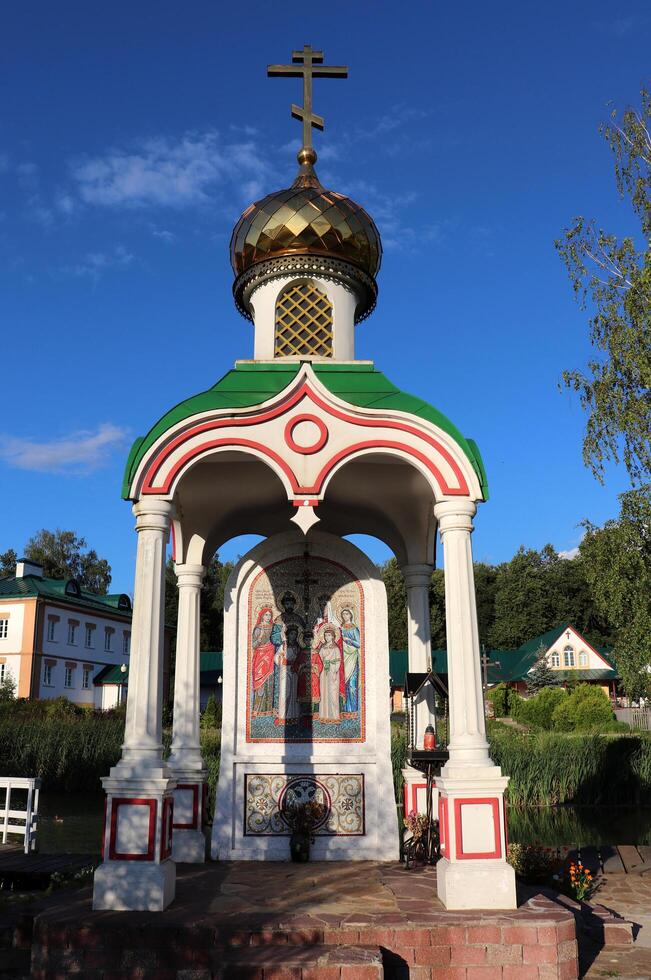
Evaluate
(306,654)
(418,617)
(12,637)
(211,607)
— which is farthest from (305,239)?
(211,607)

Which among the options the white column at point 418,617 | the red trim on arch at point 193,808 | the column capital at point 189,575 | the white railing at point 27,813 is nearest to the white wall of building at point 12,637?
the white railing at point 27,813

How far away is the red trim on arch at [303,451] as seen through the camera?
681cm

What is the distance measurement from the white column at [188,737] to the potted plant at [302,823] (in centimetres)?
89

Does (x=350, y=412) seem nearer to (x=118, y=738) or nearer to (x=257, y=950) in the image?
(x=257, y=950)

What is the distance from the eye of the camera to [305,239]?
29.8ft

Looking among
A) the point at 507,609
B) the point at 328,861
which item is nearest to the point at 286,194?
the point at 328,861

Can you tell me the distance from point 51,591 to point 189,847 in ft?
88.8

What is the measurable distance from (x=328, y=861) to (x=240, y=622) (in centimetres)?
247

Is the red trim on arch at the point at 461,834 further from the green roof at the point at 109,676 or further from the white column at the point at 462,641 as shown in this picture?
the green roof at the point at 109,676

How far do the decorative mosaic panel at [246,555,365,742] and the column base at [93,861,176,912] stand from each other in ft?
7.97

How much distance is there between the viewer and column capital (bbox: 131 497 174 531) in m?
6.70

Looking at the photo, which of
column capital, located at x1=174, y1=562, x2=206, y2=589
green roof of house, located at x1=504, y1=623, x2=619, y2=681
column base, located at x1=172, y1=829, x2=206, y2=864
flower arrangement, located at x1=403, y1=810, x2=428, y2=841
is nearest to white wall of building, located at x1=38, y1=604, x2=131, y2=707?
green roof of house, located at x1=504, y1=623, x2=619, y2=681

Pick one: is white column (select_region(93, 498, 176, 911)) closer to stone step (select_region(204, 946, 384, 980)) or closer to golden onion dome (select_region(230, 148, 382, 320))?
stone step (select_region(204, 946, 384, 980))

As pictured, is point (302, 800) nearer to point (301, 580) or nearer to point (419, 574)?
point (301, 580)
